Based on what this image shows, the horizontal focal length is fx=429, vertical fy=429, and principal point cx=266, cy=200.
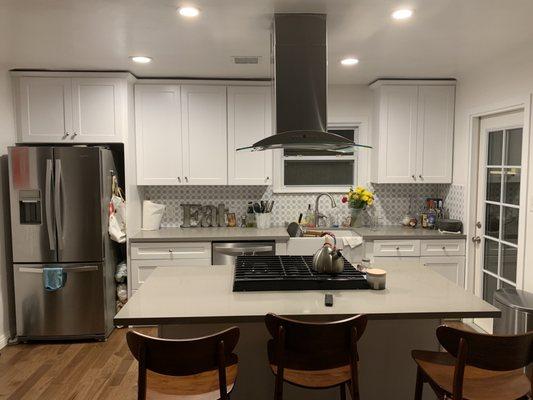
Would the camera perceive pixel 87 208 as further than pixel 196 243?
No

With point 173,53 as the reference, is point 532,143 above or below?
below

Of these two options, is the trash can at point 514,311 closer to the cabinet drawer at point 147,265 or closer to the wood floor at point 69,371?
the cabinet drawer at point 147,265

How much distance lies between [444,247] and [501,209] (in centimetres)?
67

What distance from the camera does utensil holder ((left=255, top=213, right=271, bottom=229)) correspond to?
4473 mm

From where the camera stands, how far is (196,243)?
403cm

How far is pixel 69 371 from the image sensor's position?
3.28m

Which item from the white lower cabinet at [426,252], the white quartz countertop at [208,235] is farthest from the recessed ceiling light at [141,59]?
the white lower cabinet at [426,252]

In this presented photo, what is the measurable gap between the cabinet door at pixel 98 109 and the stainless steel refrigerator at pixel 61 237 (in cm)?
28

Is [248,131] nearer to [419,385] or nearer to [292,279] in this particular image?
[292,279]

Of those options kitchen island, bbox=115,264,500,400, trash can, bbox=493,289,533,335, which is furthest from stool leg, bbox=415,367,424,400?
trash can, bbox=493,289,533,335

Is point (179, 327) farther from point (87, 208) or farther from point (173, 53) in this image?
point (173, 53)

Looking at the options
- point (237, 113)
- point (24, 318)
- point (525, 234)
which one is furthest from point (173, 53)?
point (525, 234)

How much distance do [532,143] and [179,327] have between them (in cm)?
273

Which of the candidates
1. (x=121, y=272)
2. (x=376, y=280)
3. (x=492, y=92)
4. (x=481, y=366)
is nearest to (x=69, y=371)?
(x=121, y=272)
